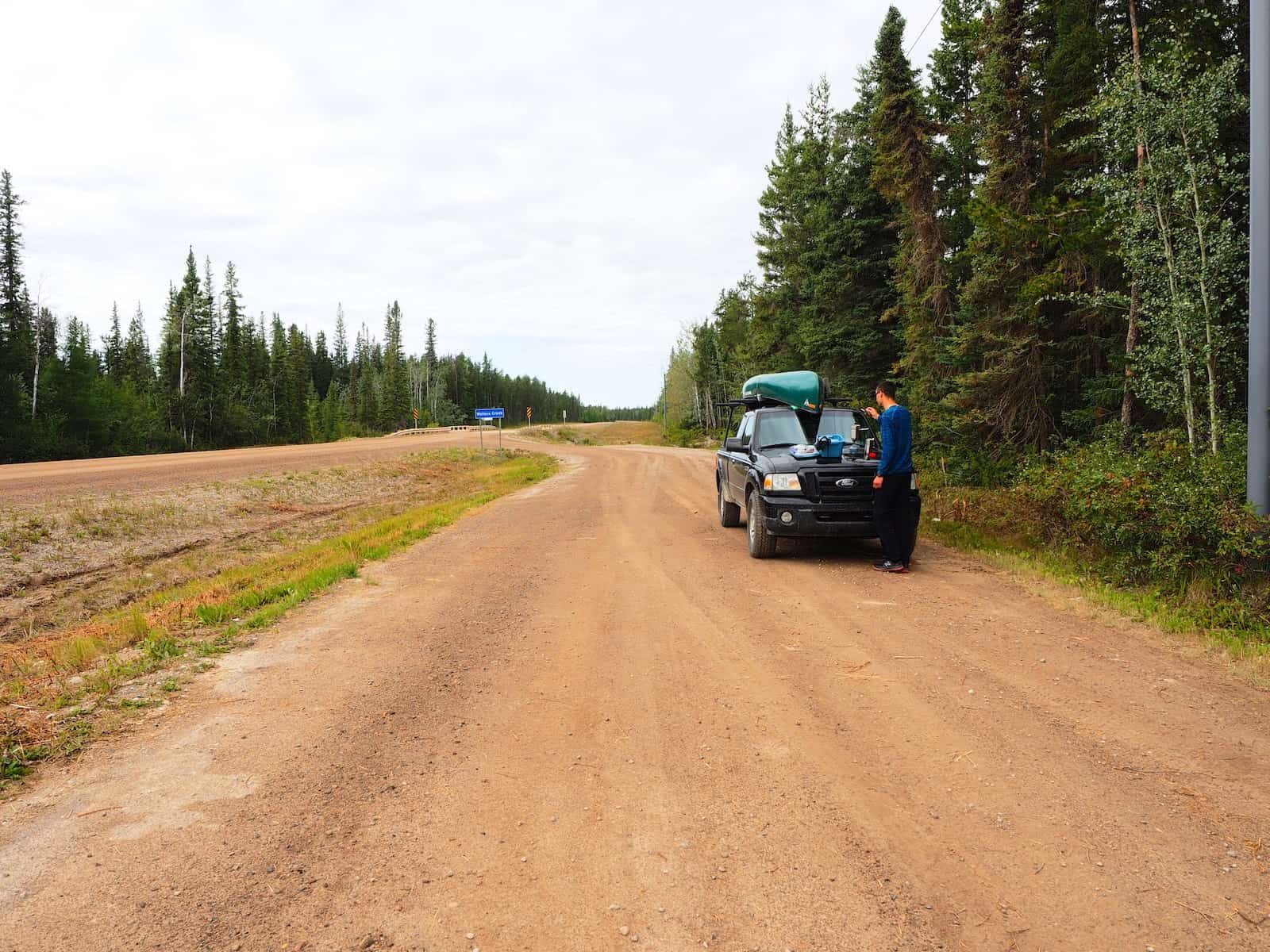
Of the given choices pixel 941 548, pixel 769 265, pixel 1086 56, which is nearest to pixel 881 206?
pixel 769 265

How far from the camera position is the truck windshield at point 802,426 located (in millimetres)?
10602

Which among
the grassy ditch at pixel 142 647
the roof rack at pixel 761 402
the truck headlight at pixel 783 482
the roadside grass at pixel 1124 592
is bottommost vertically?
the grassy ditch at pixel 142 647

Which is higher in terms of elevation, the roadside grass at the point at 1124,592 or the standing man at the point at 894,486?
the standing man at the point at 894,486

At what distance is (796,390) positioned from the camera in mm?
11734

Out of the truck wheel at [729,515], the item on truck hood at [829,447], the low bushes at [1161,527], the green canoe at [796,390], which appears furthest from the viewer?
the truck wheel at [729,515]

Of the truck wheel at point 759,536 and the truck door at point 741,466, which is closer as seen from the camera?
the truck wheel at point 759,536

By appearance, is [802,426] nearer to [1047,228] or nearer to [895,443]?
[895,443]

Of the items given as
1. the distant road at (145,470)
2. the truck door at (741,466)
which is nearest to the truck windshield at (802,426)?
the truck door at (741,466)

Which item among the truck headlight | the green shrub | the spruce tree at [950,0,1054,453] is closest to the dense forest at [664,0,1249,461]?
the spruce tree at [950,0,1054,453]

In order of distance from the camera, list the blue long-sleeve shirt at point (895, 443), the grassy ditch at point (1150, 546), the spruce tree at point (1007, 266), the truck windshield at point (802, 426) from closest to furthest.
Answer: the grassy ditch at point (1150, 546) < the blue long-sleeve shirt at point (895, 443) < the truck windshield at point (802, 426) < the spruce tree at point (1007, 266)

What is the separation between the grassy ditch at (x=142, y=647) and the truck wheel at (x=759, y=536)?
17.9 feet

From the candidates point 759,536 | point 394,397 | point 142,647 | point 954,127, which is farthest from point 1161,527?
point 394,397

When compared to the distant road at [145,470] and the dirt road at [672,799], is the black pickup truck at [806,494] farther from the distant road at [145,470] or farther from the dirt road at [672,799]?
the distant road at [145,470]

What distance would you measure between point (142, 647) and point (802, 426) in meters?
8.84
